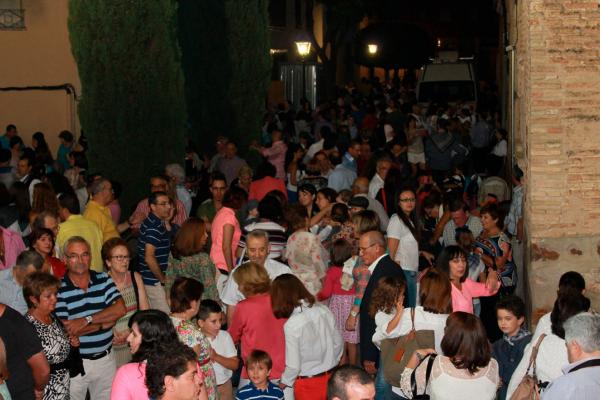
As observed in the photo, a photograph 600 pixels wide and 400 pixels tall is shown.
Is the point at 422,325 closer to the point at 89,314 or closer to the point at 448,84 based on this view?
the point at 89,314

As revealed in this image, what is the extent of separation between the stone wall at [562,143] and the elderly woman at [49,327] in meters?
5.04

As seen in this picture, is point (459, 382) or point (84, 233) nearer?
point (459, 382)

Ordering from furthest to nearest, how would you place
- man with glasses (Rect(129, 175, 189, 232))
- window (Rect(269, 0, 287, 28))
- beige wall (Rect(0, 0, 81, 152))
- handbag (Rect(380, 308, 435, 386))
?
window (Rect(269, 0, 287, 28)), beige wall (Rect(0, 0, 81, 152)), man with glasses (Rect(129, 175, 189, 232)), handbag (Rect(380, 308, 435, 386))

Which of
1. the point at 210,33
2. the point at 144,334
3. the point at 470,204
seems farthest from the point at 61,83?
the point at 144,334

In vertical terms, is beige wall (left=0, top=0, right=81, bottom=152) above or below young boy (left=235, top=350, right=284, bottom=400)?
above

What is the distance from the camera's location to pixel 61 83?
83.9 feet

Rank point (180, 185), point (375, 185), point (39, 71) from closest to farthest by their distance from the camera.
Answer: point (180, 185) < point (375, 185) < point (39, 71)

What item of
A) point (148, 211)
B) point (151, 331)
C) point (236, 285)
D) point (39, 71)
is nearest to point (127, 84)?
point (148, 211)

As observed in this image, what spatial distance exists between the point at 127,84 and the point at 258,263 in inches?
292

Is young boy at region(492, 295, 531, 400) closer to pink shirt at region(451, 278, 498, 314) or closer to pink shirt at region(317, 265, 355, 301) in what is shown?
pink shirt at region(451, 278, 498, 314)

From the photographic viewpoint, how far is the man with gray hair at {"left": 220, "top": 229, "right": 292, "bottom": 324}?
32.9 feet

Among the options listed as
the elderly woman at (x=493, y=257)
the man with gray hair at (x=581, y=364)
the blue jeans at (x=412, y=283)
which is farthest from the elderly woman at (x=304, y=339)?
the blue jeans at (x=412, y=283)

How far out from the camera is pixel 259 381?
26.7 feet

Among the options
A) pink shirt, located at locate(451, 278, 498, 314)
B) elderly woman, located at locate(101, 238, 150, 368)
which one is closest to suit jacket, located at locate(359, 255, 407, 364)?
pink shirt, located at locate(451, 278, 498, 314)
